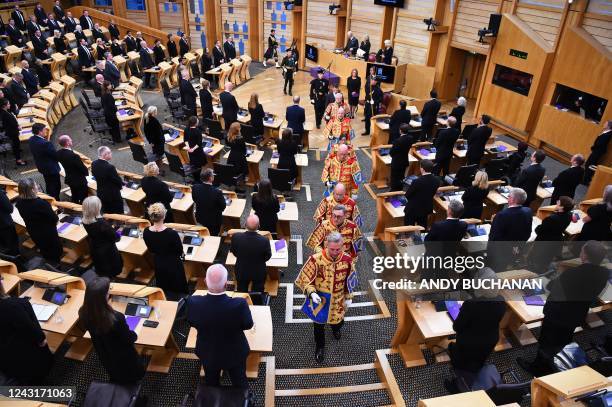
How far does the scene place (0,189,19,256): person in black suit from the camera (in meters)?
5.84

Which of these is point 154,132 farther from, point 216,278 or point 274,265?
point 216,278

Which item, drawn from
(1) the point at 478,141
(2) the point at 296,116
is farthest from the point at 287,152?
(1) the point at 478,141

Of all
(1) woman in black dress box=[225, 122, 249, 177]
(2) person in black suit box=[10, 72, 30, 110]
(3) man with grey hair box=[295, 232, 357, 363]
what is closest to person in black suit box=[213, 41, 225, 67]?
(2) person in black suit box=[10, 72, 30, 110]

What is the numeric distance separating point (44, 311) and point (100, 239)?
40.8 inches

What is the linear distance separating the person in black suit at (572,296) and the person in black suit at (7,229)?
7171mm

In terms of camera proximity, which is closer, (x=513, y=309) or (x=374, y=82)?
(x=513, y=309)

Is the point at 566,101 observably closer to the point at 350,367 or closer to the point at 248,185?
the point at 248,185

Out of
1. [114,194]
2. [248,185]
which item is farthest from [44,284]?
[248,185]

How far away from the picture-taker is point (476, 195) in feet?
21.7

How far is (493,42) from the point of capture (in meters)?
12.1

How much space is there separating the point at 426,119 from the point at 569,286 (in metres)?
6.71

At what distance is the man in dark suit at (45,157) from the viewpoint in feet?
24.1

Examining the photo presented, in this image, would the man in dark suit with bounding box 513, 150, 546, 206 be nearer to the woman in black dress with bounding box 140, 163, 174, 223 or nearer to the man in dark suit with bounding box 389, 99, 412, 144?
the man in dark suit with bounding box 389, 99, 412, 144

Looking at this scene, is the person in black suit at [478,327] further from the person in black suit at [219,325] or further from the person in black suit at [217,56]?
the person in black suit at [217,56]
